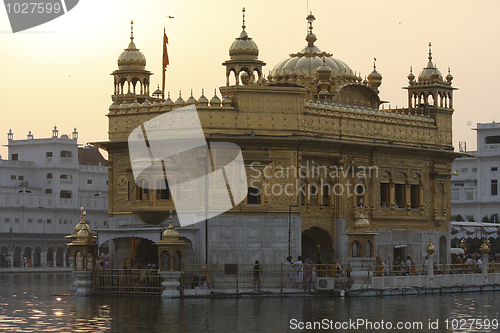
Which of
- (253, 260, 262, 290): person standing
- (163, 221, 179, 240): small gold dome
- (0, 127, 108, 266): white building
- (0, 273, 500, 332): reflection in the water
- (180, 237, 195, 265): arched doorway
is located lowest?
(0, 273, 500, 332): reflection in the water

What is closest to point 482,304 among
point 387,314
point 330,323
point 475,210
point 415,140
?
point 387,314

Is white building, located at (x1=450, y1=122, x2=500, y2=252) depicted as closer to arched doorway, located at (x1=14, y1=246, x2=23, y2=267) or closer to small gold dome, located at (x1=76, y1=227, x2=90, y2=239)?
arched doorway, located at (x1=14, y1=246, x2=23, y2=267)

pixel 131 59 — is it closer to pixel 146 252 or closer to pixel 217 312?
pixel 146 252

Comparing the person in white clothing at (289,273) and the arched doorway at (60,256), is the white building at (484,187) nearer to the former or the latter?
the arched doorway at (60,256)

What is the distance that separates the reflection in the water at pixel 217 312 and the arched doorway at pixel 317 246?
20.5 feet

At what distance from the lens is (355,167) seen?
40000 mm

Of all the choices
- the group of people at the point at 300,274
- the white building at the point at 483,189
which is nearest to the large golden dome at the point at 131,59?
the group of people at the point at 300,274

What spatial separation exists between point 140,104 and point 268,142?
520cm

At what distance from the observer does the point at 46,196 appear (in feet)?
270

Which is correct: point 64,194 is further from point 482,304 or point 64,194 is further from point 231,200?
point 482,304

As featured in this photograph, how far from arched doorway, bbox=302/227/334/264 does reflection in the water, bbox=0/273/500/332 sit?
246 inches

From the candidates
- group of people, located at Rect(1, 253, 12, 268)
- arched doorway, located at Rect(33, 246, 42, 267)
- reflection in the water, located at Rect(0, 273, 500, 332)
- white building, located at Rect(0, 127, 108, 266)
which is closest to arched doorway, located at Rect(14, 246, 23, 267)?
white building, located at Rect(0, 127, 108, 266)

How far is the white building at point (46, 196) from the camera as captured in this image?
78188mm

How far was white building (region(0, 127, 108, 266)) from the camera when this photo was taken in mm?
78188
